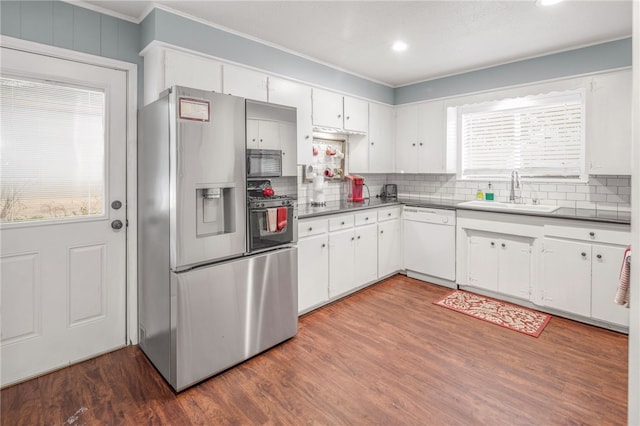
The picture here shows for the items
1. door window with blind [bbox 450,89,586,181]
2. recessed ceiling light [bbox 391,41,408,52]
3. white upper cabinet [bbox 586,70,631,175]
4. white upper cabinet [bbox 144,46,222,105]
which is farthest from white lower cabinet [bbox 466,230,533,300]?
white upper cabinet [bbox 144,46,222,105]

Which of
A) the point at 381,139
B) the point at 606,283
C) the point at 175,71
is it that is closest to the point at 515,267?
the point at 606,283

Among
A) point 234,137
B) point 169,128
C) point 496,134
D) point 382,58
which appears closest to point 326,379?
A: point 234,137

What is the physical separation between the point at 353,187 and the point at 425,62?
1.61 m

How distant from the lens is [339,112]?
13.1ft

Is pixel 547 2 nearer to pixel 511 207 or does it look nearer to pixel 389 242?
pixel 511 207

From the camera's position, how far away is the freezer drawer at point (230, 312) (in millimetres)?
2186

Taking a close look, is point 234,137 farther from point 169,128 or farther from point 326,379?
point 326,379

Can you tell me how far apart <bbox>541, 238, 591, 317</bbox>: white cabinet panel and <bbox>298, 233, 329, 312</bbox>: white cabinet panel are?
6.80 feet

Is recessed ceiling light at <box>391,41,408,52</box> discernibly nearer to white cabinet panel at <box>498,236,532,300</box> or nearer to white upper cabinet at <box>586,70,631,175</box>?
white upper cabinet at <box>586,70,631,175</box>

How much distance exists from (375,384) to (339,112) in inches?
112

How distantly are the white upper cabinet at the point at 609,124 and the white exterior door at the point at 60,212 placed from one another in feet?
13.5

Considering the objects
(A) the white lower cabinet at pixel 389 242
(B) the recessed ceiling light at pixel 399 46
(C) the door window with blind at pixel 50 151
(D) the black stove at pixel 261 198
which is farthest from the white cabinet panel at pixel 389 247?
(C) the door window with blind at pixel 50 151

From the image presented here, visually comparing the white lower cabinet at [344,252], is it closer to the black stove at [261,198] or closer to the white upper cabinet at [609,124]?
the black stove at [261,198]

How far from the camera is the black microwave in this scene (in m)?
2.46
